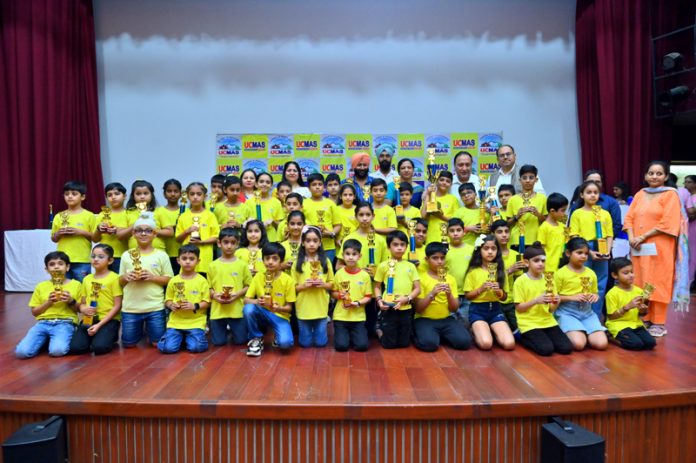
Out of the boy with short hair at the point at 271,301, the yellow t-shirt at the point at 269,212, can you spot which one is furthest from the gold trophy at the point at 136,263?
the yellow t-shirt at the point at 269,212

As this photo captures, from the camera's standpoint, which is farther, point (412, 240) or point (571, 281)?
point (412, 240)

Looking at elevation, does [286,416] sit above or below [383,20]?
below

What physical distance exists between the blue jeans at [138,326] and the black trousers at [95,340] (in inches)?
3.2

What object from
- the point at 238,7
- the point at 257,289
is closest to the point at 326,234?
the point at 257,289

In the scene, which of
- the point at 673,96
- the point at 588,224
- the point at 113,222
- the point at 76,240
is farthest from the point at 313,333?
the point at 673,96

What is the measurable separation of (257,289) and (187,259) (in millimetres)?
576

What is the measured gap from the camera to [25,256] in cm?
574

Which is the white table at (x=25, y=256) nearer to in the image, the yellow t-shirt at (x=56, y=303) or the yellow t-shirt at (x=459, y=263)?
the yellow t-shirt at (x=56, y=303)

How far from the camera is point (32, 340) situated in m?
3.20

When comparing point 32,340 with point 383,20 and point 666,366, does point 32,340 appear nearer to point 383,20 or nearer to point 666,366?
point 666,366

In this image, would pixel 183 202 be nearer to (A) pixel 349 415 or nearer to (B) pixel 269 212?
(B) pixel 269 212

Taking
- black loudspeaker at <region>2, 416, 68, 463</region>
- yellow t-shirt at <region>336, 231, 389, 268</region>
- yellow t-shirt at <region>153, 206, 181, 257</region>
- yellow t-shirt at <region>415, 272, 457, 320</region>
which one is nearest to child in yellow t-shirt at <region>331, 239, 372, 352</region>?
yellow t-shirt at <region>336, 231, 389, 268</region>

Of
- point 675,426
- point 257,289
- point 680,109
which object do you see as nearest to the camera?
point 675,426

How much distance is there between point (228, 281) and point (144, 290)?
656 millimetres
